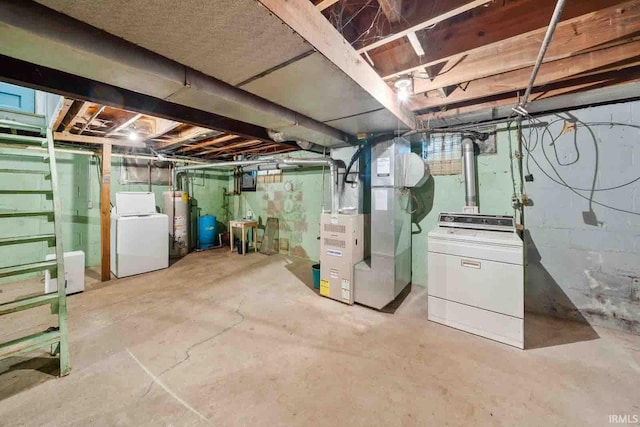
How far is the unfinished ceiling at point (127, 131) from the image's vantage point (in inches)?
105

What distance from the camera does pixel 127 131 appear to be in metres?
3.40

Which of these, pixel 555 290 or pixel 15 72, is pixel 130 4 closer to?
pixel 15 72

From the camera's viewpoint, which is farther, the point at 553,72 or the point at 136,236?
the point at 136,236

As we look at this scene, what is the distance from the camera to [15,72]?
1335mm

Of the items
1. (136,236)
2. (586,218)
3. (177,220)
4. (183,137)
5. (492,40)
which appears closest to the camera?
(492,40)

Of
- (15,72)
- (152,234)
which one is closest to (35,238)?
(15,72)

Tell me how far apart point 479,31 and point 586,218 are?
7.20 feet

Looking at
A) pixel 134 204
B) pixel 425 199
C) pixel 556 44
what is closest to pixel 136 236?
pixel 134 204

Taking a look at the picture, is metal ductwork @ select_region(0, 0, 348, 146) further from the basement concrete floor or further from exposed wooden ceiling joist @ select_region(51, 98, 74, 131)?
the basement concrete floor

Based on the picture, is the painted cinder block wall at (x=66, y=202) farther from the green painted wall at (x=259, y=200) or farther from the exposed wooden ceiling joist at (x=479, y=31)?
the exposed wooden ceiling joist at (x=479, y=31)

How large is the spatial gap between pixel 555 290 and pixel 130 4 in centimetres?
391
